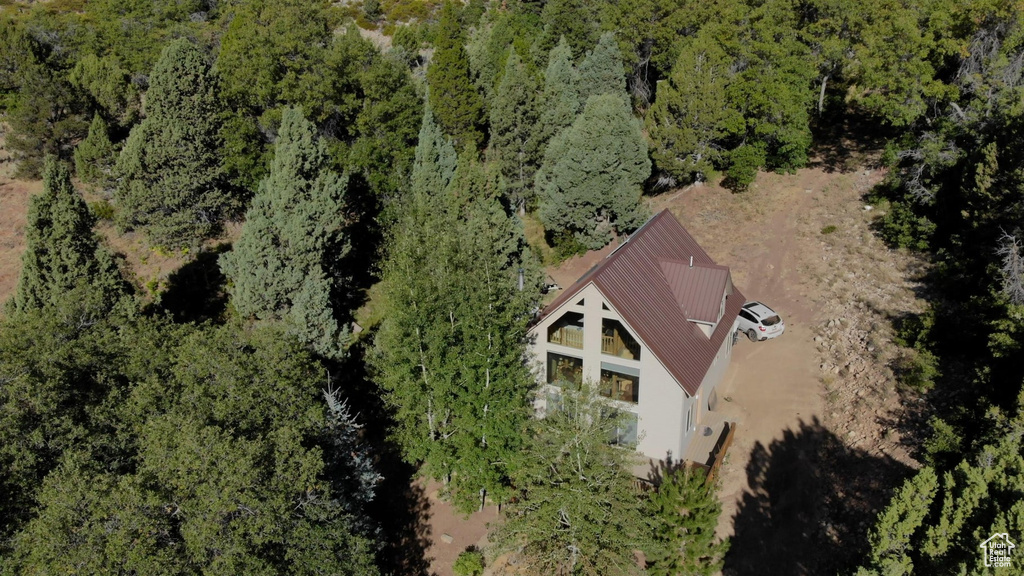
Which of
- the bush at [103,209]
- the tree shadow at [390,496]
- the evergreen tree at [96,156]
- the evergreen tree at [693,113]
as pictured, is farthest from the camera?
the bush at [103,209]

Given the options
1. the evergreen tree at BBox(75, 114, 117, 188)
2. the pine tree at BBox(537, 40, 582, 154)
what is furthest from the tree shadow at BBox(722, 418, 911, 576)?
the evergreen tree at BBox(75, 114, 117, 188)

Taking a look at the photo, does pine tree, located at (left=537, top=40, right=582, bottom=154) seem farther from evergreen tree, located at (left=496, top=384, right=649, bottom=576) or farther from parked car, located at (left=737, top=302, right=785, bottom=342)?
evergreen tree, located at (left=496, top=384, right=649, bottom=576)

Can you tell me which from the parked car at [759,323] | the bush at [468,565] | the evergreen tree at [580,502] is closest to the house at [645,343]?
the evergreen tree at [580,502]

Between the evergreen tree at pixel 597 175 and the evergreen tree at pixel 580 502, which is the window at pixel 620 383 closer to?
the evergreen tree at pixel 580 502

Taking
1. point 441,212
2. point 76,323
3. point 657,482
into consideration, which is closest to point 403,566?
point 657,482

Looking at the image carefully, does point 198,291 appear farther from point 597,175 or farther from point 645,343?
point 645,343

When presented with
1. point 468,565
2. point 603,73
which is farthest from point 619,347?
point 603,73

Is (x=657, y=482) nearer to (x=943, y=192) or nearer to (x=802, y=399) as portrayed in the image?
(x=802, y=399)
